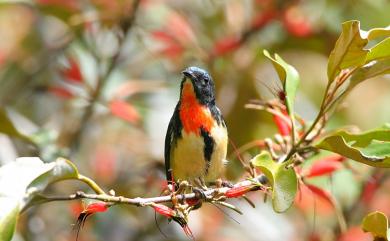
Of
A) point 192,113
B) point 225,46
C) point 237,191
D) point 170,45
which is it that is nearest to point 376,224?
point 237,191

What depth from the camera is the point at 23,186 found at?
5.14ft

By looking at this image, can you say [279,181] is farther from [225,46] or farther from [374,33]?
[225,46]

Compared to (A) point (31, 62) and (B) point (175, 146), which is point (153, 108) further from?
(B) point (175, 146)

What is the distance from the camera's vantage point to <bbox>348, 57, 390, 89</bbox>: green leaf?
1976 millimetres

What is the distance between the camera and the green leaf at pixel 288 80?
6.61ft

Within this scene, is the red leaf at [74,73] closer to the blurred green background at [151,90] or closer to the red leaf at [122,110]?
the blurred green background at [151,90]

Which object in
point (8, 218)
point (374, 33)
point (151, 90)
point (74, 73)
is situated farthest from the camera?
point (151, 90)

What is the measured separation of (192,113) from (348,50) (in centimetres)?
94

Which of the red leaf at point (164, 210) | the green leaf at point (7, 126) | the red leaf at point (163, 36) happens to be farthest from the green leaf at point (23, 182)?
the red leaf at point (163, 36)

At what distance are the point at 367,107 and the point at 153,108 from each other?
1.19 m

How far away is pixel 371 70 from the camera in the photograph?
2.00m

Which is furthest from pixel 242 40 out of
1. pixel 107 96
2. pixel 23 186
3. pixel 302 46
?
pixel 23 186

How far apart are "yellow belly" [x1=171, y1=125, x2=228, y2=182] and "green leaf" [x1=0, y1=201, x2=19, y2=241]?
1094 millimetres

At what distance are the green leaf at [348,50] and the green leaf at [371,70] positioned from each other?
11 centimetres
